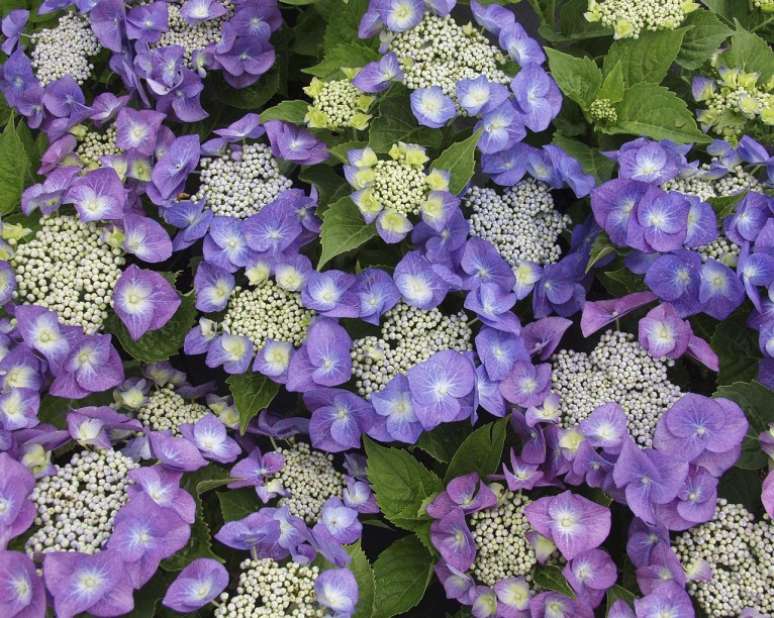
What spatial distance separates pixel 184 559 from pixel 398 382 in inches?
14.0

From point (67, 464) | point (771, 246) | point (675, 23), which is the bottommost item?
point (67, 464)

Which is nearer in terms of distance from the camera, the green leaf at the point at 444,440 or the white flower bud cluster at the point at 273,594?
the white flower bud cluster at the point at 273,594

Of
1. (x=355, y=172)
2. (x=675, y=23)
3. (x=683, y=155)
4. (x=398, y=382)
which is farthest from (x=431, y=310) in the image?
(x=675, y=23)

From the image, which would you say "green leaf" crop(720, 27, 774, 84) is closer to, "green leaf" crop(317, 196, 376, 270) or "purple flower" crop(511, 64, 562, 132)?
"purple flower" crop(511, 64, 562, 132)

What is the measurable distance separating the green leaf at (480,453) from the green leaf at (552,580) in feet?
0.47

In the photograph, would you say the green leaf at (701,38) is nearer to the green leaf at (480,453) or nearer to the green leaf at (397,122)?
the green leaf at (397,122)

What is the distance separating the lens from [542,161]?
1.39 metres

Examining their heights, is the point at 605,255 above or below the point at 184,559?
above

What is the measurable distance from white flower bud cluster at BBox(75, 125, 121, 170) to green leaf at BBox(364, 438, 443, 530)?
598mm

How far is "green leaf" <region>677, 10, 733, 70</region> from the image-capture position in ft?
4.87

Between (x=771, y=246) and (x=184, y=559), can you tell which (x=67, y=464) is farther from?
(x=771, y=246)

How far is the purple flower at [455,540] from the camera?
1246 mm

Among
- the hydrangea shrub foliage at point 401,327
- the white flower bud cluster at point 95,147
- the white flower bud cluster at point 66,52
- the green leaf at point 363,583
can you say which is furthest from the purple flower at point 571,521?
the white flower bud cluster at point 66,52

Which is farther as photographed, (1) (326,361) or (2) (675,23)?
(2) (675,23)
